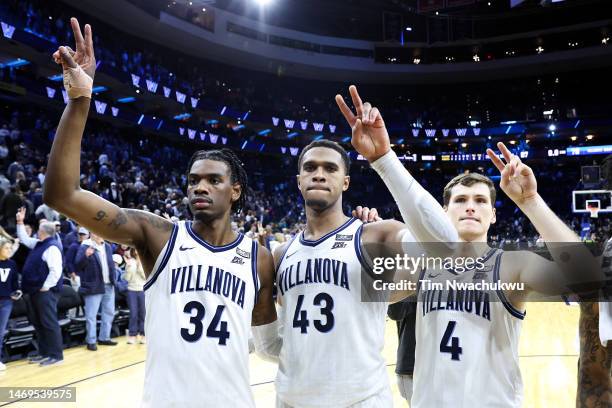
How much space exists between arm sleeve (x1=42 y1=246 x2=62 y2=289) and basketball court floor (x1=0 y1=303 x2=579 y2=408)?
110 centimetres

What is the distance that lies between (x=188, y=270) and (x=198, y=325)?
267 millimetres

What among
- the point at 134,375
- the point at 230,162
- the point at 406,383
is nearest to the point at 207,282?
the point at 230,162

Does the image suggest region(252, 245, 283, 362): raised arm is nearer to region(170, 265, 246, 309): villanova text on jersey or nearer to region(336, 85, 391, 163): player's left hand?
region(170, 265, 246, 309): villanova text on jersey

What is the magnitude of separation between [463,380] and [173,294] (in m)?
1.37

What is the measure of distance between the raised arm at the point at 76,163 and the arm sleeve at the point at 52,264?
5321mm

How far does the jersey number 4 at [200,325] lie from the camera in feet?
7.93

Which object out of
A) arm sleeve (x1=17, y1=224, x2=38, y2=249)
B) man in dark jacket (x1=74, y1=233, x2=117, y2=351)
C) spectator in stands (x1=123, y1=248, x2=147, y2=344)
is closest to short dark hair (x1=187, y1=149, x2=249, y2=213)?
man in dark jacket (x1=74, y1=233, x2=117, y2=351)

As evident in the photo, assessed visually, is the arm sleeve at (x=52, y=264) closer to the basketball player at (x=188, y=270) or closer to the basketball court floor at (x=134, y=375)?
the basketball court floor at (x=134, y=375)

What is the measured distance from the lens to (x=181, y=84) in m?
24.4

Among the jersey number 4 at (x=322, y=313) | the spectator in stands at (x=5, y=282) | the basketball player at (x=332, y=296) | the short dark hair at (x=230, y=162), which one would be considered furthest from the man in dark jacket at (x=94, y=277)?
the jersey number 4 at (x=322, y=313)

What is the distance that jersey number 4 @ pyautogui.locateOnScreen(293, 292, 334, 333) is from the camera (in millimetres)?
2572

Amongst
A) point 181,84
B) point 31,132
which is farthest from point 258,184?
point 31,132

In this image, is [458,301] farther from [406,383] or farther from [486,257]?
[406,383]

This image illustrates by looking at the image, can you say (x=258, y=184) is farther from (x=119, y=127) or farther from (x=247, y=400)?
(x=247, y=400)
